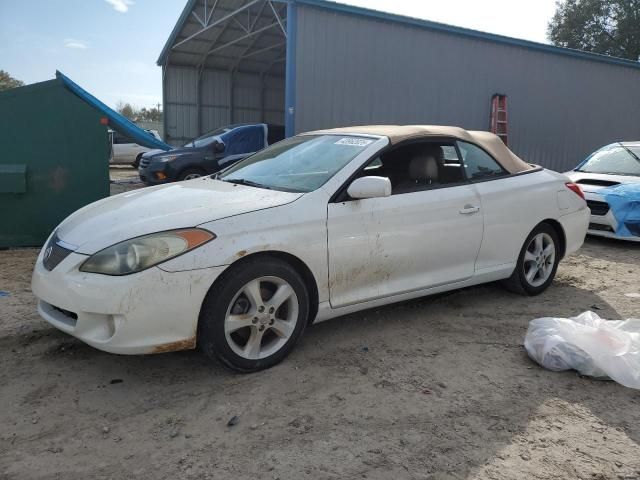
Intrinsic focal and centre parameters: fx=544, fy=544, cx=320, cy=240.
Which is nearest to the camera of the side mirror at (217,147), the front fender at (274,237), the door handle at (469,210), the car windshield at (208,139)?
the front fender at (274,237)

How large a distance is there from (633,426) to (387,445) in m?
1.29

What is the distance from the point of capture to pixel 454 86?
1229cm

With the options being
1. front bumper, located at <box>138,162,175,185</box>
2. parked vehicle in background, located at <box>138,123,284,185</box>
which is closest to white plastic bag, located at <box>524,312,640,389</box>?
parked vehicle in background, located at <box>138,123,284,185</box>

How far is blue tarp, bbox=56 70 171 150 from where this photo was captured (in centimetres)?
603

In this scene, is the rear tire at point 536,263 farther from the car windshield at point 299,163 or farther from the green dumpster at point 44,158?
the green dumpster at point 44,158

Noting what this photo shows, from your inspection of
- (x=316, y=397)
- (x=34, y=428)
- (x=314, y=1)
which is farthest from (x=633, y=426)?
(x=314, y=1)

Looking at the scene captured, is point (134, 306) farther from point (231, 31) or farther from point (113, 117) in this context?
point (231, 31)

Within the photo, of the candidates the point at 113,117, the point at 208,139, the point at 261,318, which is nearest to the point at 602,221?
the point at 261,318

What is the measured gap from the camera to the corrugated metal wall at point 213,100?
71.3 feet

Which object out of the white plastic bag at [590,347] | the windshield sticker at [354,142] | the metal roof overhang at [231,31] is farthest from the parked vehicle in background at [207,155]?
the white plastic bag at [590,347]

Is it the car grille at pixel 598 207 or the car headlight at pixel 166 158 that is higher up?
the car headlight at pixel 166 158

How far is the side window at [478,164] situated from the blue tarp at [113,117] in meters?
4.10

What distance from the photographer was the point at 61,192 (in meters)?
6.13

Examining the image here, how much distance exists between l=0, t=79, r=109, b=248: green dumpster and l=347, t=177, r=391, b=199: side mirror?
13.1 ft
